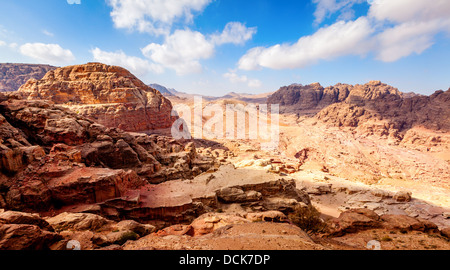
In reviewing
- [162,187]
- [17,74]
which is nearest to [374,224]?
[162,187]

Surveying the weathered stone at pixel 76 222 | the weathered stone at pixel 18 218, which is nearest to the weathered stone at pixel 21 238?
the weathered stone at pixel 18 218

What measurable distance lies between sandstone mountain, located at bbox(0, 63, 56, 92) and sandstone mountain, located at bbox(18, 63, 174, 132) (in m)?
94.6

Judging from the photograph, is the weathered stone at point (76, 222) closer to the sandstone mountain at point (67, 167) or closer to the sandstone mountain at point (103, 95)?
the sandstone mountain at point (67, 167)

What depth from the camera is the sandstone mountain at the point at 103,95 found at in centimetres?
3688

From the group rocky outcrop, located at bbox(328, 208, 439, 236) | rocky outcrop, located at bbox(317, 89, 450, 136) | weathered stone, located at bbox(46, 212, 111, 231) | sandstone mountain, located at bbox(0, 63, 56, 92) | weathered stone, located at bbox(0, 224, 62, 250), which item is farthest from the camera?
sandstone mountain, located at bbox(0, 63, 56, 92)

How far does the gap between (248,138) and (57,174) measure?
48917mm

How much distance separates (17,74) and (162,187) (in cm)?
14843

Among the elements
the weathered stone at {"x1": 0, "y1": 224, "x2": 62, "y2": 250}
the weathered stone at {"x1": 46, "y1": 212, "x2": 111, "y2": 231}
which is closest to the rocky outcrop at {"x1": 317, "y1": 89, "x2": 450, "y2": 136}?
the weathered stone at {"x1": 46, "y1": 212, "x2": 111, "y2": 231}

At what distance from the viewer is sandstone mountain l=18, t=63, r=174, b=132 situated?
36875mm

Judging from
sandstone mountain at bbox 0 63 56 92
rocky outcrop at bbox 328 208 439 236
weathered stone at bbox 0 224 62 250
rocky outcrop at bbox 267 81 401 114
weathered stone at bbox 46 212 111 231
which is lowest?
rocky outcrop at bbox 328 208 439 236

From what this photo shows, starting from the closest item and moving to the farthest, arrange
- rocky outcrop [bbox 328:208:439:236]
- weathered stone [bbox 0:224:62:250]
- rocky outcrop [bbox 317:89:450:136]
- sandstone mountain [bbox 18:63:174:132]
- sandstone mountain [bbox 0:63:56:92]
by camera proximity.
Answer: weathered stone [bbox 0:224:62:250] → rocky outcrop [bbox 328:208:439:236] → sandstone mountain [bbox 18:63:174:132] → rocky outcrop [bbox 317:89:450:136] → sandstone mountain [bbox 0:63:56:92]

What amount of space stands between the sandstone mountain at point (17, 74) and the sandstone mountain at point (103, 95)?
3725 inches

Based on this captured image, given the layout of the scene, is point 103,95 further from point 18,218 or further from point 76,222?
point 18,218

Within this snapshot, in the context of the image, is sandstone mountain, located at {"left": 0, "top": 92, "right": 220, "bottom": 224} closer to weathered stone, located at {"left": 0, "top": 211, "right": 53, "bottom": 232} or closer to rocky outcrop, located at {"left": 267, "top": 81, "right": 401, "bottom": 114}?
weathered stone, located at {"left": 0, "top": 211, "right": 53, "bottom": 232}
